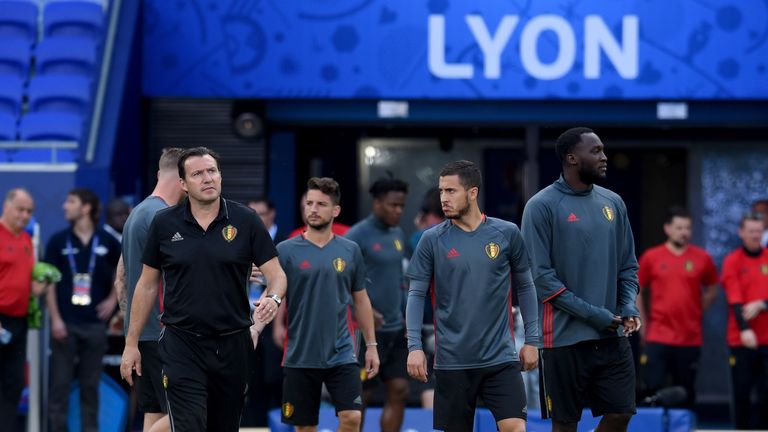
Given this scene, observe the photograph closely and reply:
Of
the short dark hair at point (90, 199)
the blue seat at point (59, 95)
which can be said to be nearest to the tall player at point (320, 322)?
the short dark hair at point (90, 199)

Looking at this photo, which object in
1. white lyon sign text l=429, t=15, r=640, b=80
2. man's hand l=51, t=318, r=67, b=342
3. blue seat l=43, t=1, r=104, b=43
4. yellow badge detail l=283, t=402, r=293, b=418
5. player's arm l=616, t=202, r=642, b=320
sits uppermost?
Result: blue seat l=43, t=1, r=104, b=43

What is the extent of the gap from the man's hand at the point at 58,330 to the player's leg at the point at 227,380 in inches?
180

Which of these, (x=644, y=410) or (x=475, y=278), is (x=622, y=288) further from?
(x=644, y=410)

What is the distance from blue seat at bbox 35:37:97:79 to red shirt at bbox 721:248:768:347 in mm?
6909

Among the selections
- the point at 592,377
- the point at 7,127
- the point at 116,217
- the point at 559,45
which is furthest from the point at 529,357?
the point at 7,127

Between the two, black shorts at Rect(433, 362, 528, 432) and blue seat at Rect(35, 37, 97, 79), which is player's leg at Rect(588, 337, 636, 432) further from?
blue seat at Rect(35, 37, 97, 79)

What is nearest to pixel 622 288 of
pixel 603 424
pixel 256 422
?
pixel 603 424

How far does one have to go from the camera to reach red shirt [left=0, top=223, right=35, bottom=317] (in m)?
10.9

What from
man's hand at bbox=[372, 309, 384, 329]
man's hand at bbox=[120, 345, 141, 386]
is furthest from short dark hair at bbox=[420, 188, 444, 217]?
man's hand at bbox=[120, 345, 141, 386]

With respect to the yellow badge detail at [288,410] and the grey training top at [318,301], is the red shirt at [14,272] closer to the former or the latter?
the grey training top at [318,301]

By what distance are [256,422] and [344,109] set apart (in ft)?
10.5

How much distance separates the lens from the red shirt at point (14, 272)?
10.9 meters

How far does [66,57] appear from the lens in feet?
48.3

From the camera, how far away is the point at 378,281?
10.6 metres
